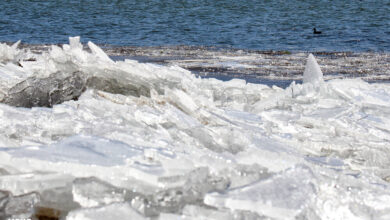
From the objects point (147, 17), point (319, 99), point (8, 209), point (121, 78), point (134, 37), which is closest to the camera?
point (8, 209)

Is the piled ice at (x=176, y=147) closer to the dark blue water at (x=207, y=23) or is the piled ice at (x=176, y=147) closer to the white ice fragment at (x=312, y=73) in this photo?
the white ice fragment at (x=312, y=73)

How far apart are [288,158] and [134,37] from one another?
17.2 m

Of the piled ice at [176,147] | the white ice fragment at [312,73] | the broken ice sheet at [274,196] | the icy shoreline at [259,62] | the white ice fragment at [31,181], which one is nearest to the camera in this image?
the broken ice sheet at [274,196]

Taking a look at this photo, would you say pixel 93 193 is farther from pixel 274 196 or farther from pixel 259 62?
pixel 259 62

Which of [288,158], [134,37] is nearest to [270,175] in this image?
[288,158]

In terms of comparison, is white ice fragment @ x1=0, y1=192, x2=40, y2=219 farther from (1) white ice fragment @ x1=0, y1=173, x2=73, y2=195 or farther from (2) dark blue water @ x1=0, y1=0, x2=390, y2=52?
(2) dark blue water @ x1=0, y1=0, x2=390, y2=52

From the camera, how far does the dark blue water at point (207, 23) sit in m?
18.1

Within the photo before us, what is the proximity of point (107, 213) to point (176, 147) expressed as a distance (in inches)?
27.5

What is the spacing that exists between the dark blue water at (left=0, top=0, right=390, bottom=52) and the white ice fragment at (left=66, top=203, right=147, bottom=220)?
46.4 feet

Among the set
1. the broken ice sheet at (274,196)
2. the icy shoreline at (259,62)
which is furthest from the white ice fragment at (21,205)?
the icy shoreline at (259,62)

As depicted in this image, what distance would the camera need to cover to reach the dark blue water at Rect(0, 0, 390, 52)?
18062mm

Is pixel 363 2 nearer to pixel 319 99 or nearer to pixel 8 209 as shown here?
pixel 319 99

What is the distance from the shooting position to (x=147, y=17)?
26.1m

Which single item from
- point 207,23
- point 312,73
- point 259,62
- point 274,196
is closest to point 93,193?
point 274,196
